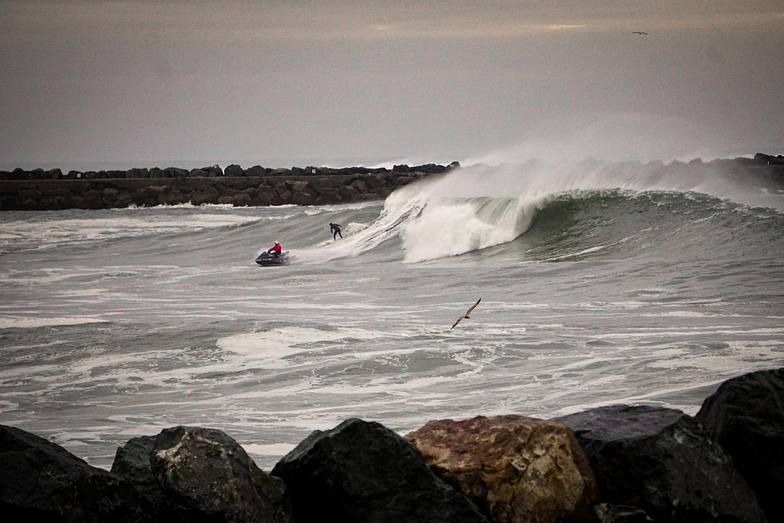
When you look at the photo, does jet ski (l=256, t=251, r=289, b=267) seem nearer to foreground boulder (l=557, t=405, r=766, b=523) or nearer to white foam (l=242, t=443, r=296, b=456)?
white foam (l=242, t=443, r=296, b=456)

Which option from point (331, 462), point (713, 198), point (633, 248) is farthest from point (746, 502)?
point (713, 198)

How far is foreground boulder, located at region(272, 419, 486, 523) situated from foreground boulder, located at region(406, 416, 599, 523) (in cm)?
13

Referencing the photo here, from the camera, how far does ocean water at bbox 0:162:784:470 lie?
6266mm

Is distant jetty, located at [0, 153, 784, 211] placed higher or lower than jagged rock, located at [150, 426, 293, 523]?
higher

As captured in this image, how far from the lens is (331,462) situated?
3082 mm

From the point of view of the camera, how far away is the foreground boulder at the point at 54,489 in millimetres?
2746

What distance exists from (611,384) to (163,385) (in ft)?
13.2

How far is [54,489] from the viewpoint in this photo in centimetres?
280

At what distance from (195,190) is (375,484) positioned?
36.4 m

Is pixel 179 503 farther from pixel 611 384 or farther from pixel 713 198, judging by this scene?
pixel 713 198

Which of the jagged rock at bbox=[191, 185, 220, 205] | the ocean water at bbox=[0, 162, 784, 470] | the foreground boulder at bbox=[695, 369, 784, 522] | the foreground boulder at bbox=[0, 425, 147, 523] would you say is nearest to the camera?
the foreground boulder at bbox=[0, 425, 147, 523]

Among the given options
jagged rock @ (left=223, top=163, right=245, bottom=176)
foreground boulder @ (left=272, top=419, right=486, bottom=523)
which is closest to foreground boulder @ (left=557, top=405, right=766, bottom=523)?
foreground boulder @ (left=272, top=419, right=486, bottom=523)

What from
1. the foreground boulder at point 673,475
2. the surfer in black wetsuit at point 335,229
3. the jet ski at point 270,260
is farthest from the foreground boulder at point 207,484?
the surfer in black wetsuit at point 335,229

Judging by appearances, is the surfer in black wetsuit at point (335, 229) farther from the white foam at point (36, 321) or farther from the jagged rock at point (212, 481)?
the jagged rock at point (212, 481)
